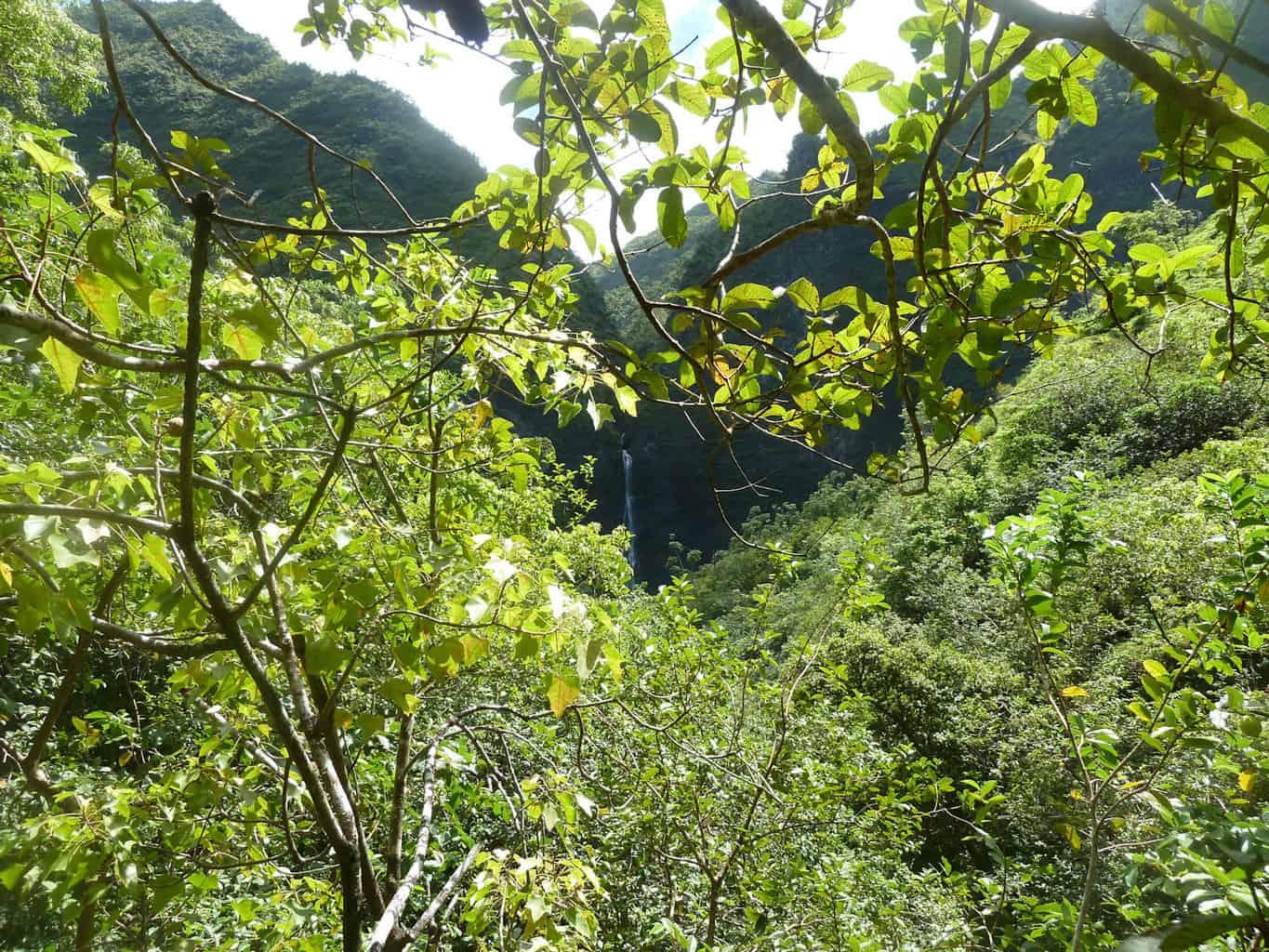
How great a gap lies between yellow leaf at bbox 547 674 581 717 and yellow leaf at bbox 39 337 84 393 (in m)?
0.64

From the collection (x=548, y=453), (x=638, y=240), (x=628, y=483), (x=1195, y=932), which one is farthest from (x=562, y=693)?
(x=628, y=483)

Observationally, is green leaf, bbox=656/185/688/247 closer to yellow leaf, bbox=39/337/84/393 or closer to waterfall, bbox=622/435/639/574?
yellow leaf, bbox=39/337/84/393

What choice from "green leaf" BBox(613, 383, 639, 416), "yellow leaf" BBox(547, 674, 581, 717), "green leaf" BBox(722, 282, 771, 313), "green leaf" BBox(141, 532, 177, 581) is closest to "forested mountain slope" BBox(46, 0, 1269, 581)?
"green leaf" BBox(613, 383, 639, 416)

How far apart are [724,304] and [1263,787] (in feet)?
5.49

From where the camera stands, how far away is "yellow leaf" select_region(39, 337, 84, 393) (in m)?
0.59

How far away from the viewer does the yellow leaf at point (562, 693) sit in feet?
2.96

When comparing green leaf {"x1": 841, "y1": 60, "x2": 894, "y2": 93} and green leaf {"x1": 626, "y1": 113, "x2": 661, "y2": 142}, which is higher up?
green leaf {"x1": 841, "y1": 60, "x2": 894, "y2": 93}

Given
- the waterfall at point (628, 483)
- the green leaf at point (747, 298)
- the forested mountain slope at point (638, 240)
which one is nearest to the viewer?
the green leaf at point (747, 298)

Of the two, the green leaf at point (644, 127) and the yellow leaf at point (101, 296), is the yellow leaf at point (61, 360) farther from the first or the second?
the green leaf at point (644, 127)

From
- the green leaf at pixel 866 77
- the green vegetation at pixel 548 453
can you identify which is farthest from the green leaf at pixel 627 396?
the green leaf at pixel 866 77

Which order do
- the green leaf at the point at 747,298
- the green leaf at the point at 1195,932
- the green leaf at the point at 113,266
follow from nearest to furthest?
1. the green leaf at the point at 113,266
2. the green leaf at the point at 1195,932
3. the green leaf at the point at 747,298

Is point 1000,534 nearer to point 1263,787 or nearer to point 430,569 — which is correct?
point 1263,787

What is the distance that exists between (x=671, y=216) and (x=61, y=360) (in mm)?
654

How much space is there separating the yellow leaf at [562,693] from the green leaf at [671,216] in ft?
2.00
